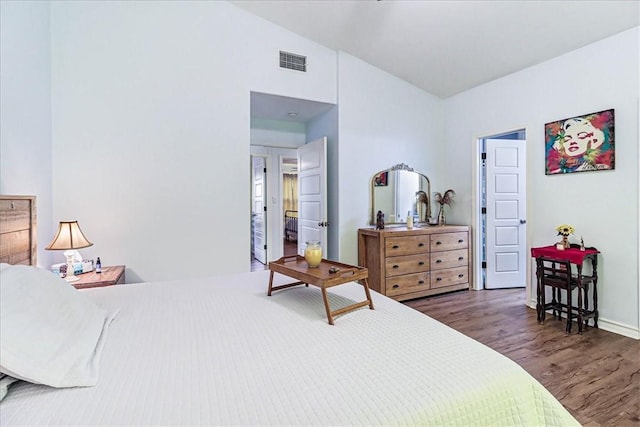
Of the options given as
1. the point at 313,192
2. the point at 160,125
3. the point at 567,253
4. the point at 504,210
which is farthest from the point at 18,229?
the point at 504,210

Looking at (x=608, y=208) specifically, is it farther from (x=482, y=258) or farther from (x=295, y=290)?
(x=295, y=290)

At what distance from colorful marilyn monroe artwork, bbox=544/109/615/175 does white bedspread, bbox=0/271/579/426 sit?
277 cm

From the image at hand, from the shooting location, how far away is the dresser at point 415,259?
3570 millimetres

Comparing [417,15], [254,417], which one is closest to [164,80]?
[417,15]

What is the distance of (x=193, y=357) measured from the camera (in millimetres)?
988

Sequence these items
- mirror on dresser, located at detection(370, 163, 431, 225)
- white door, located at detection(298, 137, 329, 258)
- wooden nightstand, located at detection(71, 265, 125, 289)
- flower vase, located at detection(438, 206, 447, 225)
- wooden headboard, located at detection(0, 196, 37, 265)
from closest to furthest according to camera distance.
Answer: wooden headboard, located at detection(0, 196, 37, 265)
wooden nightstand, located at detection(71, 265, 125, 289)
white door, located at detection(298, 137, 329, 258)
mirror on dresser, located at detection(370, 163, 431, 225)
flower vase, located at detection(438, 206, 447, 225)

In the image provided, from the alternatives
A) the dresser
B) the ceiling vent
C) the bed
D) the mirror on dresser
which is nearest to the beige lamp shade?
the bed

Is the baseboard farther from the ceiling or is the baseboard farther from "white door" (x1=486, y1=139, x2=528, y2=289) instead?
the ceiling

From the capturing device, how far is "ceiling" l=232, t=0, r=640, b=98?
8.78 feet

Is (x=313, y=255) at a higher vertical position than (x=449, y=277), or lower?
higher

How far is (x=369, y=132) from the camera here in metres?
4.04

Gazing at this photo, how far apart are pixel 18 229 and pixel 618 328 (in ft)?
15.2

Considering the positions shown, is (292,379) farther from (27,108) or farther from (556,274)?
(556,274)

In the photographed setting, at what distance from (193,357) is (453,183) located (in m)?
4.19
